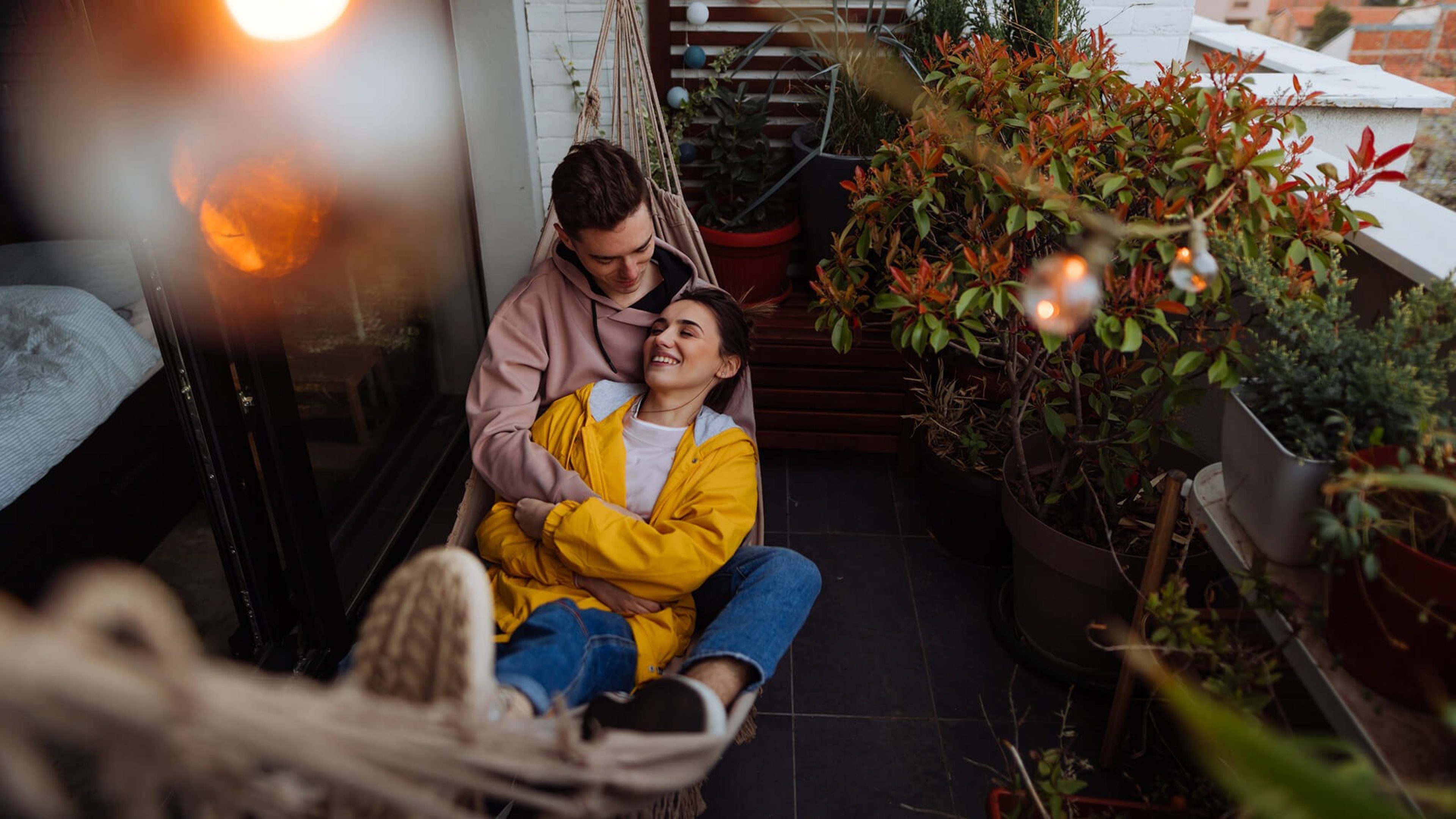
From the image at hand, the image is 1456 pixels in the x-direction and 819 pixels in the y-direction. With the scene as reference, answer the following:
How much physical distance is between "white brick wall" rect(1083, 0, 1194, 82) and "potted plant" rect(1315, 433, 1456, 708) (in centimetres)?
190

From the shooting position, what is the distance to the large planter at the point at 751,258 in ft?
8.34

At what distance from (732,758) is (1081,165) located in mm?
1305

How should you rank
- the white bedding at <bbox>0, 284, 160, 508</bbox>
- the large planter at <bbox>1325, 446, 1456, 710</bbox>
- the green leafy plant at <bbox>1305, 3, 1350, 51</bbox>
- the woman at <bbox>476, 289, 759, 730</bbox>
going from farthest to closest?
the green leafy plant at <bbox>1305, 3, 1350, 51</bbox> → the white bedding at <bbox>0, 284, 160, 508</bbox> → the woman at <bbox>476, 289, 759, 730</bbox> → the large planter at <bbox>1325, 446, 1456, 710</bbox>

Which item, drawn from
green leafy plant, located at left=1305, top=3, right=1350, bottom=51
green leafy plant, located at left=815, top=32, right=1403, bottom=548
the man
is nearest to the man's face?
the man

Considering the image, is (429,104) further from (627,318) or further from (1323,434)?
(1323,434)

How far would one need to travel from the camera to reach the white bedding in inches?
68.3

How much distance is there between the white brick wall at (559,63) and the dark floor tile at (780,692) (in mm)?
1609

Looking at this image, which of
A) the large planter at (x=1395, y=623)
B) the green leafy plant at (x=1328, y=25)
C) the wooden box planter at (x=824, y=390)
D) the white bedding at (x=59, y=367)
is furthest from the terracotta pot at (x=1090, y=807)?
the green leafy plant at (x=1328, y=25)

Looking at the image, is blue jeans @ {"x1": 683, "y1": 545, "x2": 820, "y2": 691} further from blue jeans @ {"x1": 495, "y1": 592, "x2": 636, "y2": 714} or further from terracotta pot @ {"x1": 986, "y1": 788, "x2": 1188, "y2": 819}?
terracotta pot @ {"x1": 986, "y1": 788, "x2": 1188, "y2": 819}

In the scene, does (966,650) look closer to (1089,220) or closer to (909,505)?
(909,505)

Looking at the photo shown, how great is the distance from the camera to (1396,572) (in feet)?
2.97

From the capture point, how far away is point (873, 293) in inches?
69.1

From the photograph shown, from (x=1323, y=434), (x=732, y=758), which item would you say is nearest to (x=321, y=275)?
(x=732, y=758)

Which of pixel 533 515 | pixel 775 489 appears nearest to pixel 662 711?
pixel 533 515
